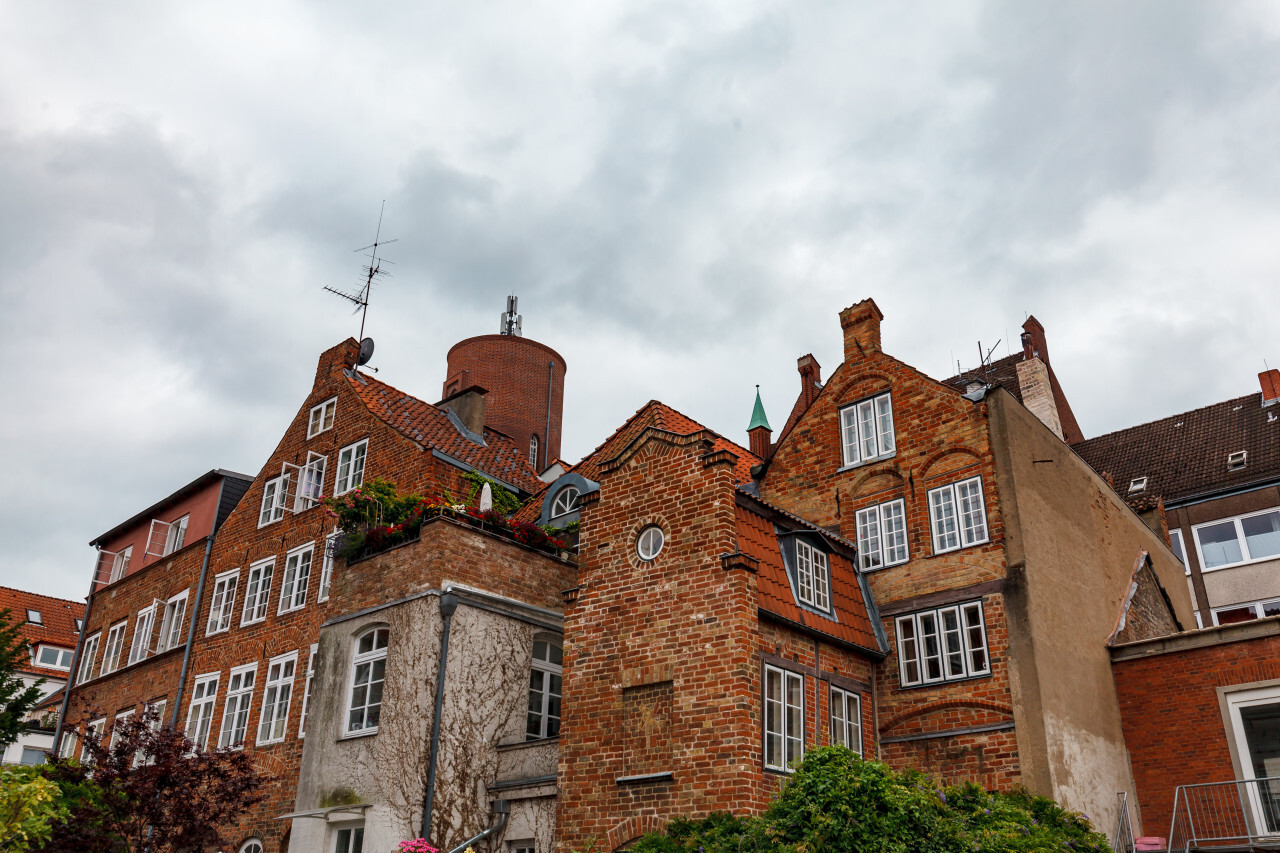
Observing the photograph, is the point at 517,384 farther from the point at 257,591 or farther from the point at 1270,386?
the point at 1270,386

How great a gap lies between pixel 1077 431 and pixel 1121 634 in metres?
20.5

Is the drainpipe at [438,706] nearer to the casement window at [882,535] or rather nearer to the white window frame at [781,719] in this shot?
the white window frame at [781,719]

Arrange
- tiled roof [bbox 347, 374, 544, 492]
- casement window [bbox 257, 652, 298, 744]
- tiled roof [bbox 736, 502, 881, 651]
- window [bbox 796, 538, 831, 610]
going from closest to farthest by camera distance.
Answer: tiled roof [bbox 736, 502, 881, 651]
window [bbox 796, 538, 831, 610]
casement window [bbox 257, 652, 298, 744]
tiled roof [bbox 347, 374, 544, 492]

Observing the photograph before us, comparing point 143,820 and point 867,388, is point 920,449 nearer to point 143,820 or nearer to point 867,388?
point 867,388

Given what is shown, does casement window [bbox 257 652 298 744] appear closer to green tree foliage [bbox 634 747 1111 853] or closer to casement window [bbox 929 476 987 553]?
green tree foliage [bbox 634 747 1111 853]

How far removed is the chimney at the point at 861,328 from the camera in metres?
22.0

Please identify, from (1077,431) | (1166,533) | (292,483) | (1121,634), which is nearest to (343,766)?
(292,483)

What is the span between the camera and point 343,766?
59.3 ft

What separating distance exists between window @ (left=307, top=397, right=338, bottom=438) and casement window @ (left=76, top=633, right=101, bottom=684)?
1251 centimetres

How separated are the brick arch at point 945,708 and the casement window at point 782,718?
113 inches

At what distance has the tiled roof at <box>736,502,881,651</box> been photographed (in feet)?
52.5

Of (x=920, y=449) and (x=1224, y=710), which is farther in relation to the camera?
(x=920, y=449)

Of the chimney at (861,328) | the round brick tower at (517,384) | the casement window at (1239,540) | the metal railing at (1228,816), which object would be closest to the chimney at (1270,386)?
the casement window at (1239,540)

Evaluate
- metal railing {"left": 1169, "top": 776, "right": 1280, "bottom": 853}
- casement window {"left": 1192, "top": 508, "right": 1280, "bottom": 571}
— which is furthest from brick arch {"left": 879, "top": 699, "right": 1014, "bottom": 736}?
casement window {"left": 1192, "top": 508, "right": 1280, "bottom": 571}
